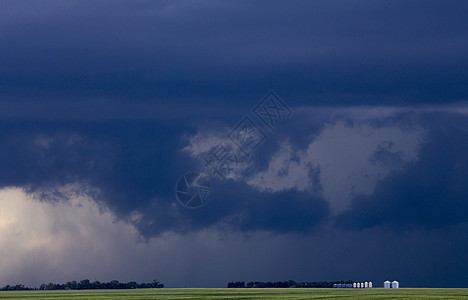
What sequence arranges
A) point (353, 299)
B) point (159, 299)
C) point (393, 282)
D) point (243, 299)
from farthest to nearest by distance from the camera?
1. point (393, 282)
2. point (159, 299)
3. point (243, 299)
4. point (353, 299)

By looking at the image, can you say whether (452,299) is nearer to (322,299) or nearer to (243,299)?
(322,299)

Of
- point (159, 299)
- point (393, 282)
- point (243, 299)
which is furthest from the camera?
point (393, 282)

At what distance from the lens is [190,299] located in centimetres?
10700

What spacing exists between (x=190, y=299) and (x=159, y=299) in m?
6.15

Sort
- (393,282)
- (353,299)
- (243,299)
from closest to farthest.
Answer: (353,299), (243,299), (393,282)

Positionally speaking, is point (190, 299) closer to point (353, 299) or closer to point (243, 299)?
point (243, 299)

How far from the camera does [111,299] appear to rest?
109 metres

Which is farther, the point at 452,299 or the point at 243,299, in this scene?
the point at 243,299

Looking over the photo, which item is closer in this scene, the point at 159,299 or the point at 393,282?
the point at 159,299

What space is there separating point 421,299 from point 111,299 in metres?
43.5

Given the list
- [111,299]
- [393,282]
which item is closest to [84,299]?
[111,299]

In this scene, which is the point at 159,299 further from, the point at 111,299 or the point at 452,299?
the point at 452,299

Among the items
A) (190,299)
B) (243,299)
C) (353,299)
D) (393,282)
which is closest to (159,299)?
(190,299)

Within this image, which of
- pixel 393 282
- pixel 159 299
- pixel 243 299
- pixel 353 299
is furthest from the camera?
pixel 393 282
